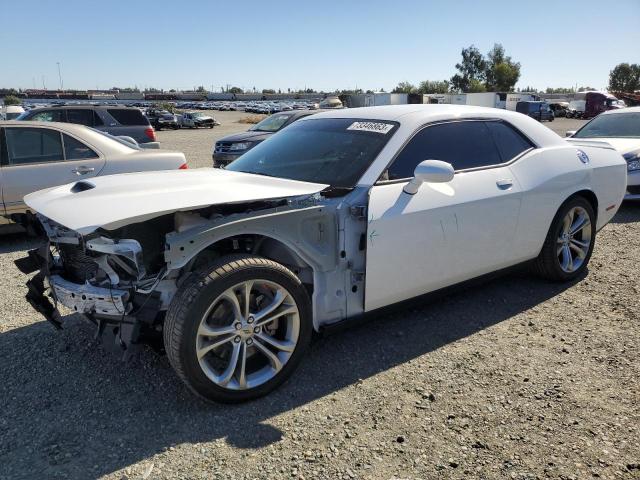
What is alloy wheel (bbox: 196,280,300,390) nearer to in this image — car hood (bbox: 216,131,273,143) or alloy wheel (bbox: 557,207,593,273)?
alloy wheel (bbox: 557,207,593,273)

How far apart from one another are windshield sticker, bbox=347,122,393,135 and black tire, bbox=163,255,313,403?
1.33m

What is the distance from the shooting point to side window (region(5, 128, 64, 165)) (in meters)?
6.14

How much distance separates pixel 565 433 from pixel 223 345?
6.21 ft

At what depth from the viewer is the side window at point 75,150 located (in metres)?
6.38

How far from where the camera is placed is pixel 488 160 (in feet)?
13.2

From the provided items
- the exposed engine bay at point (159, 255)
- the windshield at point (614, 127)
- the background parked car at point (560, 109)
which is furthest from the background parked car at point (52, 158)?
the background parked car at point (560, 109)

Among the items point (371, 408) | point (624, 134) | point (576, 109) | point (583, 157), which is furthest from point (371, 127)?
point (576, 109)

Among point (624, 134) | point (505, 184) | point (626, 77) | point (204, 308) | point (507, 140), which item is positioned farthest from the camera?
point (626, 77)

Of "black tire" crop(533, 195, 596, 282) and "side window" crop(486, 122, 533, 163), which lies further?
"black tire" crop(533, 195, 596, 282)

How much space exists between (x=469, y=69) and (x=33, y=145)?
10709 centimetres

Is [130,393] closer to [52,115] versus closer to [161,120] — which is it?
[52,115]

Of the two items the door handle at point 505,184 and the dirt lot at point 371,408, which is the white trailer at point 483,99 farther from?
the dirt lot at point 371,408

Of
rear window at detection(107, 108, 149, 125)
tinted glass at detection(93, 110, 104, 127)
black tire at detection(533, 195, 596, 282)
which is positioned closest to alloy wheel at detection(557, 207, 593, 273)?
black tire at detection(533, 195, 596, 282)

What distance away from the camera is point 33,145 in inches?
246
